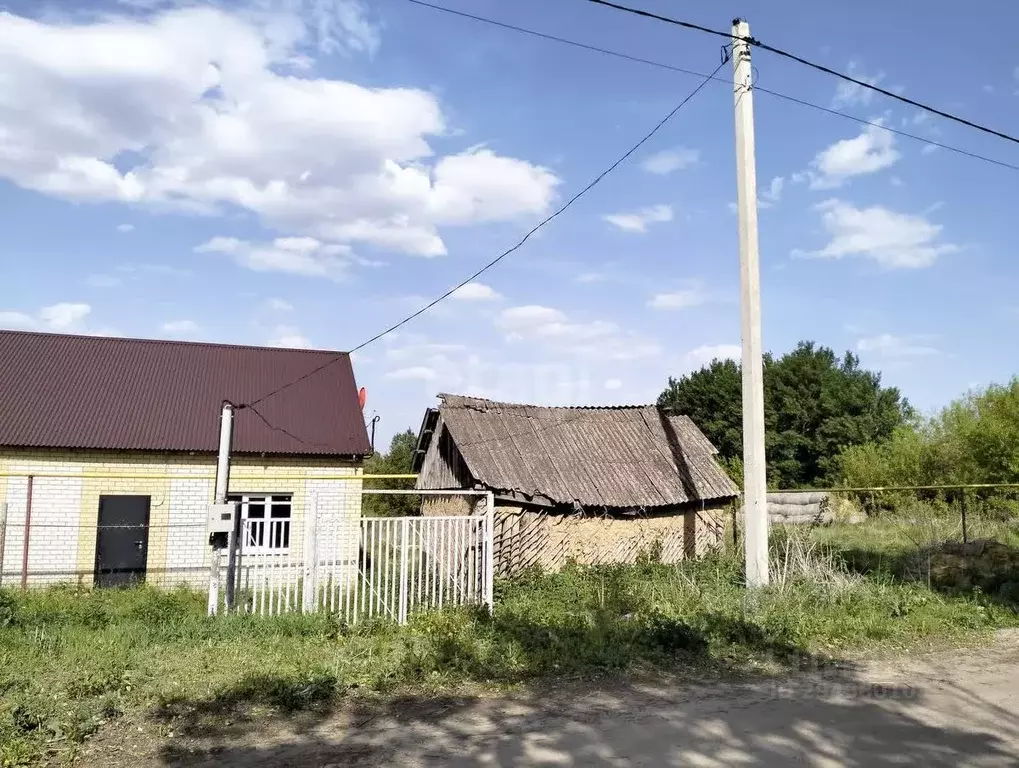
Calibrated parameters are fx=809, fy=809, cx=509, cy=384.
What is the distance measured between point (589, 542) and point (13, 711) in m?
10.9

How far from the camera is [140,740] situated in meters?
6.10

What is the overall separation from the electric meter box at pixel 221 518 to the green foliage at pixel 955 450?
2322cm

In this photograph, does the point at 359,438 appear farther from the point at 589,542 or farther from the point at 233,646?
the point at 233,646

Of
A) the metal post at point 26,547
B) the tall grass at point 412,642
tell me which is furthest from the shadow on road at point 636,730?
the metal post at point 26,547

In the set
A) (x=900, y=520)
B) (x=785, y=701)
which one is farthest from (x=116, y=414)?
(x=900, y=520)

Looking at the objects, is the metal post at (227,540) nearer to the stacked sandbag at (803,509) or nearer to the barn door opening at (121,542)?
the barn door opening at (121,542)

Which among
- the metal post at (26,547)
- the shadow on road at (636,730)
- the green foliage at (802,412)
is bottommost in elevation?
the shadow on road at (636,730)

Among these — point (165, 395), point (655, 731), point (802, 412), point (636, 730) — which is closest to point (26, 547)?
point (165, 395)

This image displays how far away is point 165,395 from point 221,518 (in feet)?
27.4

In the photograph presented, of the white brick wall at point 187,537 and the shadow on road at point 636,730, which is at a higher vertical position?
the white brick wall at point 187,537

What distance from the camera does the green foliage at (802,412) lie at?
4888 cm

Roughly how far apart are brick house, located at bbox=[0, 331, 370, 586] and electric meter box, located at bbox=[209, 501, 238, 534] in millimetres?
3411

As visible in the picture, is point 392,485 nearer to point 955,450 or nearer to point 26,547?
point 26,547

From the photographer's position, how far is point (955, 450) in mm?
29734
